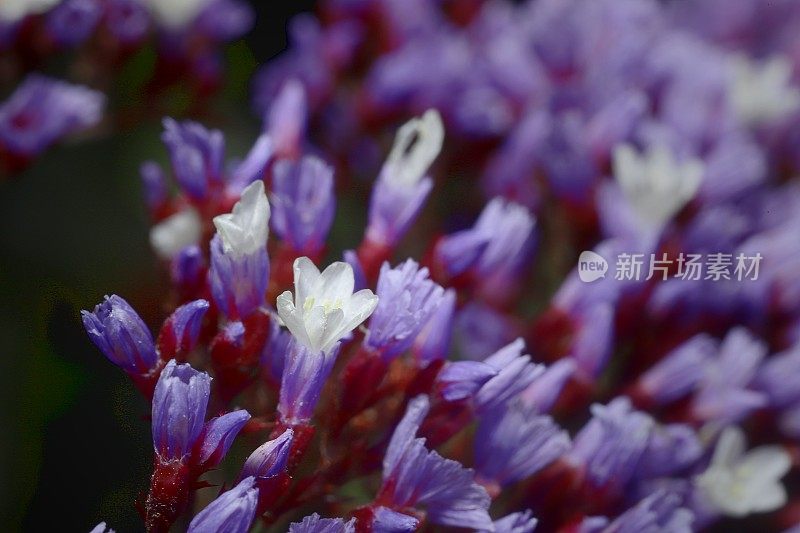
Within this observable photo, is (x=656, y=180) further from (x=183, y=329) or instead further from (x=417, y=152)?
(x=183, y=329)

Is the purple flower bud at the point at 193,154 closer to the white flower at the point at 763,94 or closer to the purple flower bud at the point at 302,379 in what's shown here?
the purple flower bud at the point at 302,379

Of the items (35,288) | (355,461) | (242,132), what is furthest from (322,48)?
(355,461)

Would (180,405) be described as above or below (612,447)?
below

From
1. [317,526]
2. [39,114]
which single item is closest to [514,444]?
[317,526]

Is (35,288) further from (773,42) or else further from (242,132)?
(773,42)

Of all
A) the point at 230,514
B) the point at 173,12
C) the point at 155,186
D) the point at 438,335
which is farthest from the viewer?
the point at 173,12

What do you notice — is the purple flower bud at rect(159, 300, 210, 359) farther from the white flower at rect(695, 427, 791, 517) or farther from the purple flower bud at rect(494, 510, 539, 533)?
the white flower at rect(695, 427, 791, 517)

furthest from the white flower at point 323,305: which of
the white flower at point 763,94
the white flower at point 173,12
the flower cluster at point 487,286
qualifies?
the white flower at point 763,94
